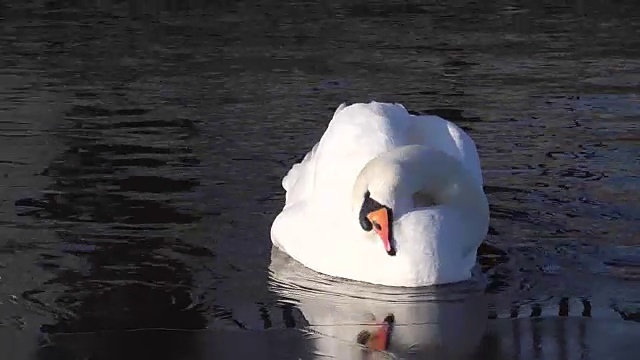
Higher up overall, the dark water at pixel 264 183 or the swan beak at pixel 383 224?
the swan beak at pixel 383 224

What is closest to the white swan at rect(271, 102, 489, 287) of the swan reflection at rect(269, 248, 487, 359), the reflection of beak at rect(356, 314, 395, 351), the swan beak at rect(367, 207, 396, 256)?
the swan beak at rect(367, 207, 396, 256)

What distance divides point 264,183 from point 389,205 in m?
2.65

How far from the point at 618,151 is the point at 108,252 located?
14.8 ft

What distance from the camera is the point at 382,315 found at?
687 cm

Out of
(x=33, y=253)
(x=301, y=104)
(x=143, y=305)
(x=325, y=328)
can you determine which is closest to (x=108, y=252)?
(x=33, y=253)

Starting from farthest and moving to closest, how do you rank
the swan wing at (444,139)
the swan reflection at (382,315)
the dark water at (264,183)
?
the swan wing at (444,139), the dark water at (264,183), the swan reflection at (382,315)

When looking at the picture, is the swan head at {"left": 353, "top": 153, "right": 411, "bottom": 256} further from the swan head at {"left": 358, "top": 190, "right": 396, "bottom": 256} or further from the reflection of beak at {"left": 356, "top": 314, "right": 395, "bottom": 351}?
the reflection of beak at {"left": 356, "top": 314, "right": 395, "bottom": 351}

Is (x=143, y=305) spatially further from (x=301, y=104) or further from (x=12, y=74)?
(x=12, y=74)

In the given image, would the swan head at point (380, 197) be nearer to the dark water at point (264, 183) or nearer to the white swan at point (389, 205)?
the white swan at point (389, 205)

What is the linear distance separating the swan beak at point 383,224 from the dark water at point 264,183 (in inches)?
10.5

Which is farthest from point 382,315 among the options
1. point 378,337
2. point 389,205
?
point 389,205

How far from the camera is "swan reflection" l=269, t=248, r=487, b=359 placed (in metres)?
6.26

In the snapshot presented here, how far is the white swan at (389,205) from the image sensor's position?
23.9 ft

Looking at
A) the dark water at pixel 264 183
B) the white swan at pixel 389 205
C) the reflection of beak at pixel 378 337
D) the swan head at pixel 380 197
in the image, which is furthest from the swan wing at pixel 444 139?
the reflection of beak at pixel 378 337
